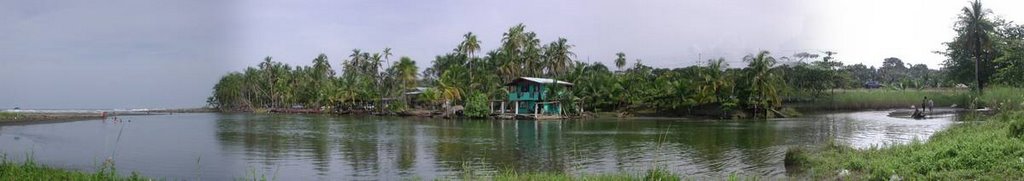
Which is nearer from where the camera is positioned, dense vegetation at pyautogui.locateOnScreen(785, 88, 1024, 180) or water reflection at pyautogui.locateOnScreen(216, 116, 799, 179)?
dense vegetation at pyautogui.locateOnScreen(785, 88, 1024, 180)

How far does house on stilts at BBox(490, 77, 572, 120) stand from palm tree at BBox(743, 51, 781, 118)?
1410 cm

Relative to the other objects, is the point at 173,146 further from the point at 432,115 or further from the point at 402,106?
the point at 402,106

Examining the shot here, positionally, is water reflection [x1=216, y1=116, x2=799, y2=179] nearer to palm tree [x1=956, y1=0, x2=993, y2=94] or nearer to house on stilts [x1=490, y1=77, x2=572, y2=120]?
Answer: house on stilts [x1=490, y1=77, x2=572, y2=120]

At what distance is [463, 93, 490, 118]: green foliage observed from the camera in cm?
5831

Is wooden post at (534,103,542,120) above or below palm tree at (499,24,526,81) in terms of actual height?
below

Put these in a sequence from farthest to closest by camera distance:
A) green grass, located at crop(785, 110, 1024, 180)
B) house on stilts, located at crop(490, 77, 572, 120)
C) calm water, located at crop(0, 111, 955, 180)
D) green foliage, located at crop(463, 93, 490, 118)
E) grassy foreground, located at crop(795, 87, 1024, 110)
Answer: grassy foreground, located at crop(795, 87, 1024, 110), green foliage, located at crop(463, 93, 490, 118), house on stilts, located at crop(490, 77, 572, 120), calm water, located at crop(0, 111, 955, 180), green grass, located at crop(785, 110, 1024, 180)

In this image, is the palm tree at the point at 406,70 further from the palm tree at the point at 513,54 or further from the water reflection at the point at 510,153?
the water reflection at the point at 510,153

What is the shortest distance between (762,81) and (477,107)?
71.9 feet

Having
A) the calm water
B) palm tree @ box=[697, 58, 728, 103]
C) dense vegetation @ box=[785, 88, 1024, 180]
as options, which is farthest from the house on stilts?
dense vegetation @ box=[785, 88, 1024, 180]

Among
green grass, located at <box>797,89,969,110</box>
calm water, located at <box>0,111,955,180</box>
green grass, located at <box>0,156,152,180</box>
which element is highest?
green grass, located at <box>797,89,969,110</box>

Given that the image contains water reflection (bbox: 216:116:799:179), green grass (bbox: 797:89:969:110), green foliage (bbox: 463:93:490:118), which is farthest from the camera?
green grass (bbox: 797:89:969:110)

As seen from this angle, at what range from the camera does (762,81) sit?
173 feet

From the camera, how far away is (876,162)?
12586 mm

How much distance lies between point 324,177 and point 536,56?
55172mm
